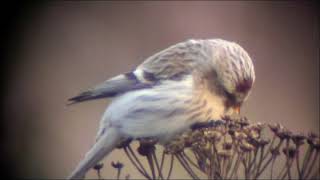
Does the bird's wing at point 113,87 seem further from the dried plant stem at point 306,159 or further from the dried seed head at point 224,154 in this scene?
the dried plant stem at point 306,159

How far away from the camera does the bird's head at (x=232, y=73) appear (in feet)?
4.33

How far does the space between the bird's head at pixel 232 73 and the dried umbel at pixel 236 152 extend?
6 centimetres

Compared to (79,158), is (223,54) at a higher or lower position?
higher

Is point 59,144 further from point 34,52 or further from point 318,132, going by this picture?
point 318,132

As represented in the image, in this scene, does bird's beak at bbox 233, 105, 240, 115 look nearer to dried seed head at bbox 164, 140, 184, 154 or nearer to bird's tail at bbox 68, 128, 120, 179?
dried seed head at bbox 164, 140, 184, 154

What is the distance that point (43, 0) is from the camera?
1441 mm

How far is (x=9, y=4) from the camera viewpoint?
1.44m

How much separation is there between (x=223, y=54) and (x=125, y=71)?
24cm

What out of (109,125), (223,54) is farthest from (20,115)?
(223,54)

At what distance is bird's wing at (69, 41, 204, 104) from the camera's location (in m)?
1.33

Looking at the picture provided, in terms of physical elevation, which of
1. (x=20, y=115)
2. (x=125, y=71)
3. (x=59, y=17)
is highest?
(x=59, y=17)

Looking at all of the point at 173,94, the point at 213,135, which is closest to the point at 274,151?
the point at 213,135

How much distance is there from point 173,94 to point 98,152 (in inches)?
9.0

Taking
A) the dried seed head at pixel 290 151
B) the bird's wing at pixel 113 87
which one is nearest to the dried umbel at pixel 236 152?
the dried seed head at pixel 290 151
